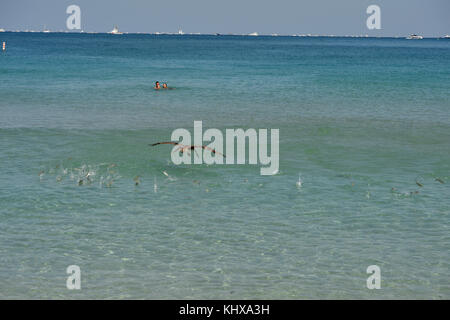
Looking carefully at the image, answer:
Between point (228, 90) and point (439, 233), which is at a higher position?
point (228, 90)

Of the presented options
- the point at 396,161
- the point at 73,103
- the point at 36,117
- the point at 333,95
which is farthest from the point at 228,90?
the point at 396,161

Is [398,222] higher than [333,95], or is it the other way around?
[333,95]

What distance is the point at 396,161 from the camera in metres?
21.2

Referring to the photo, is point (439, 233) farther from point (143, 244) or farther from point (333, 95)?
point (333, 95)

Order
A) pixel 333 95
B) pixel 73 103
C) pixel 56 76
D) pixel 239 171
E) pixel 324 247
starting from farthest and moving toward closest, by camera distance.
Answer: pixel 56 76
pixel 333 95
pixel 73 103
pixel 239 171
pixel 324 247

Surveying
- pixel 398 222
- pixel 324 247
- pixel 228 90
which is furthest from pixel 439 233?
pixel 228 90

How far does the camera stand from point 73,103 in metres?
37.0

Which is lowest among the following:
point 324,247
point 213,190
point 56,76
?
point 324,247

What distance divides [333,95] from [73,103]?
1887cm

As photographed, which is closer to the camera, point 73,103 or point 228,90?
point 73,103
